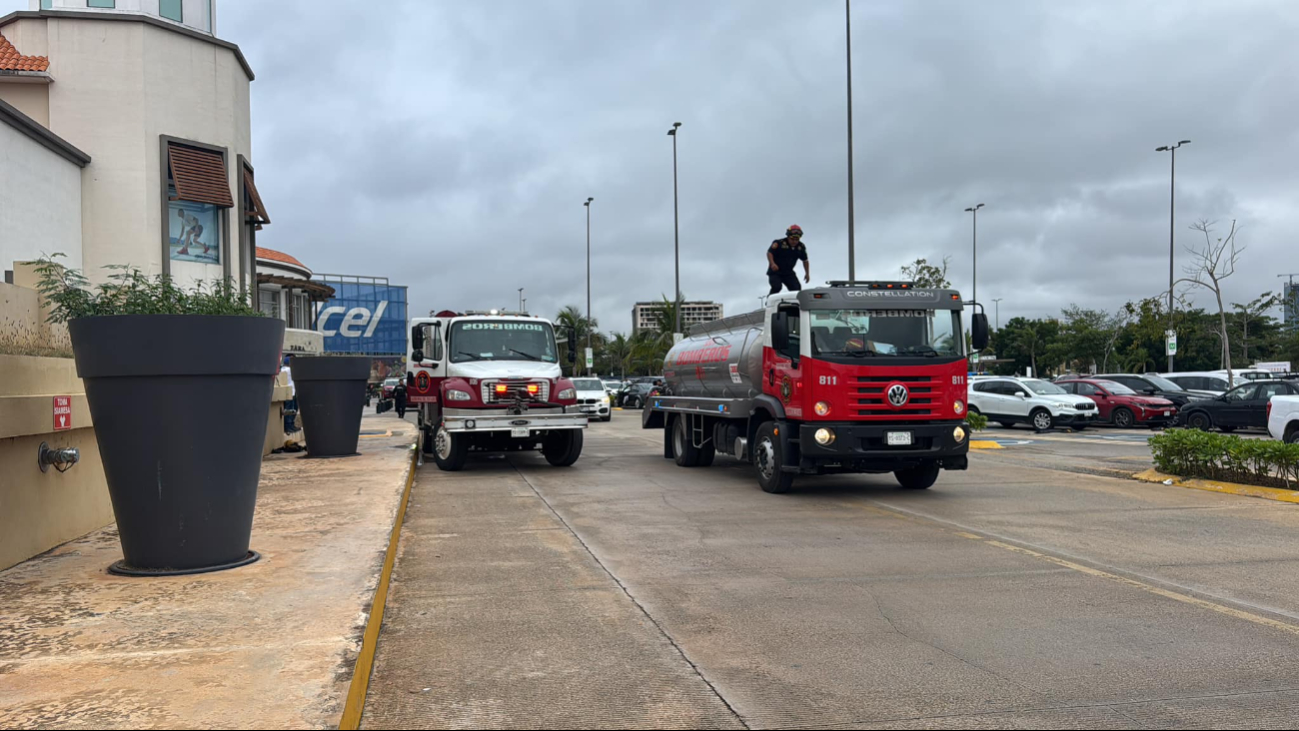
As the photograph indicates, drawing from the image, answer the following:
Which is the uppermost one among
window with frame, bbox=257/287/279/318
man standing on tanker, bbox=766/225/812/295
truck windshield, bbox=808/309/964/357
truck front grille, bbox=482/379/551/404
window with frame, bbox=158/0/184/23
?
window with frame, bbox=158/0/184/23

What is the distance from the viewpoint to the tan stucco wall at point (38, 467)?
292 inches

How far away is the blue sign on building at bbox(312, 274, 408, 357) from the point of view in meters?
76.0

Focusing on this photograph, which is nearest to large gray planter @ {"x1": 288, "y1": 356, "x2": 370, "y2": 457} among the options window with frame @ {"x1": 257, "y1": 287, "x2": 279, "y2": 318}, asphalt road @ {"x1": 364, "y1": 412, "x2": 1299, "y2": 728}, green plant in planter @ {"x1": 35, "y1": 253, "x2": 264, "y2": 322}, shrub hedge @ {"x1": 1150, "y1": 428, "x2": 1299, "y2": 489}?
asphalt road @ {"x1": 364, "y1": 412, "x2": 1299, "y2": 728}

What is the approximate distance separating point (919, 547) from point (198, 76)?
16980 millimetres

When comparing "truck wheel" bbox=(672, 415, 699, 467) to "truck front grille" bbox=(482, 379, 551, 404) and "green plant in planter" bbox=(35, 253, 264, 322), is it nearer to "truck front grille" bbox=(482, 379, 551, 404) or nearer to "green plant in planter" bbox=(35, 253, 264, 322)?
"truck front grille" bbox=(482, 379, 551, 404)

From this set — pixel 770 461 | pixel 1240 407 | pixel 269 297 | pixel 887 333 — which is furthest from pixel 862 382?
pixel 269 297

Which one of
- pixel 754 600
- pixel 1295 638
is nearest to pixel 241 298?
pixel 754 600

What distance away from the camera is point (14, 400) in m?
7.29

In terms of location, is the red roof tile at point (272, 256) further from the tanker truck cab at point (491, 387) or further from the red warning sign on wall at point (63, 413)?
the red warning sign on wall at point (63, 413)

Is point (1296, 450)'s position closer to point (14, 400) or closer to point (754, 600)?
point (754, 600)

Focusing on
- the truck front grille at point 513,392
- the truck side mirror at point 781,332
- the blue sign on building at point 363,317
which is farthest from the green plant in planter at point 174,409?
the blue sign on building at point 363,317

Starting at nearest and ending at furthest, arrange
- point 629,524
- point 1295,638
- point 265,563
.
Result: point 1295,638 < point 265,563 < point 629,524

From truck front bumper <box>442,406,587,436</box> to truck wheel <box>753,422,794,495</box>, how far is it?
12.7ft

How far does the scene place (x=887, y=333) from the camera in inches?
501
